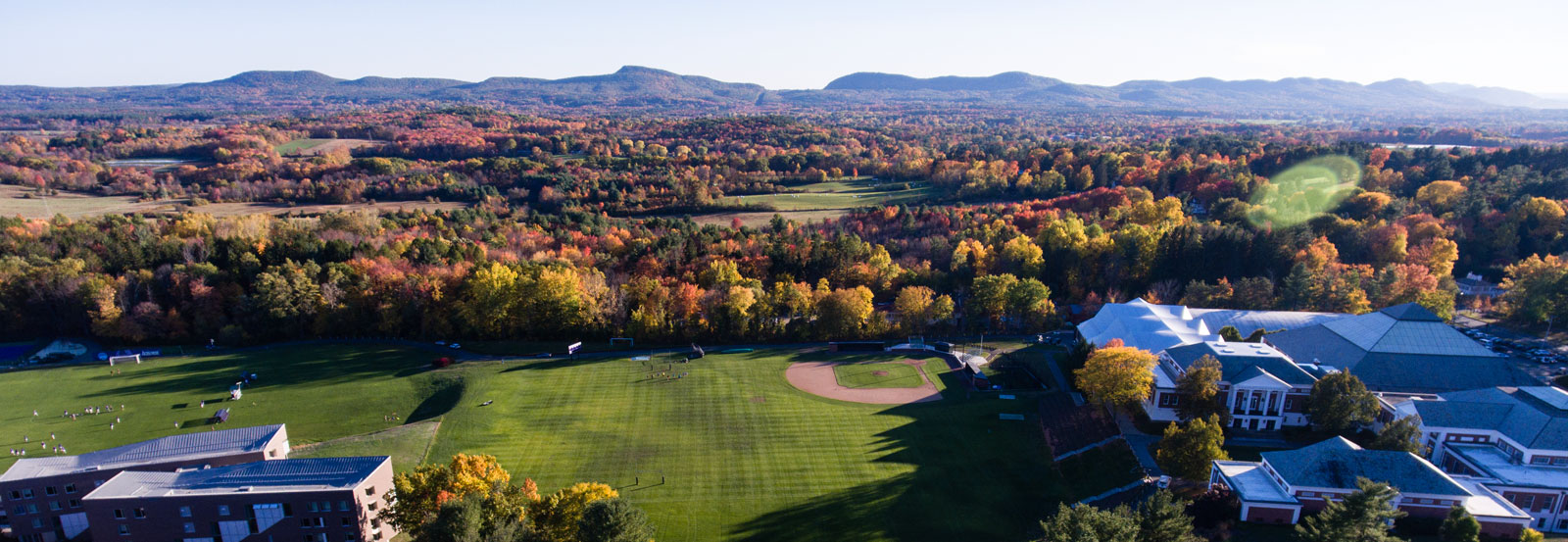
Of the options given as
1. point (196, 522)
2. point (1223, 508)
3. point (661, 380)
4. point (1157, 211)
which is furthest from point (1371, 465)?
point (1157, 211)

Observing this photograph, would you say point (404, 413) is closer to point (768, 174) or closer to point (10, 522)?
point (10, 522)

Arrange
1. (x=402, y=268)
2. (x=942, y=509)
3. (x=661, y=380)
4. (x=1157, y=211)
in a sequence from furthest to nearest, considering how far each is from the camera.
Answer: (x=1157, y=211) → (x=402, y=268) → (x=661, y=380) → (x=942, y=509)

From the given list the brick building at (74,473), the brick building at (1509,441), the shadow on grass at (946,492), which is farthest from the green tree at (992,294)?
the brick building at (74,473)

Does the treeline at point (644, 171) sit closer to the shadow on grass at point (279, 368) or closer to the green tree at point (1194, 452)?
the shadow on grass at point (279, 368)

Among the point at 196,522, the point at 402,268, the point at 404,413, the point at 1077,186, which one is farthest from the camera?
the point at 1077,186

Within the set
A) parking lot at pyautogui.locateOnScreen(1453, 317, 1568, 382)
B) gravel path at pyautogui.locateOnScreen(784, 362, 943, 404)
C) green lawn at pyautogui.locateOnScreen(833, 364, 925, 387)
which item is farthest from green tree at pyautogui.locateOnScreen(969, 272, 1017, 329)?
parking lot at pyautogui.locateOnScreen(1453, 317, 1568, 382)

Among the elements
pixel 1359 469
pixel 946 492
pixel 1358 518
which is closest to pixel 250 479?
pixel 946 492
